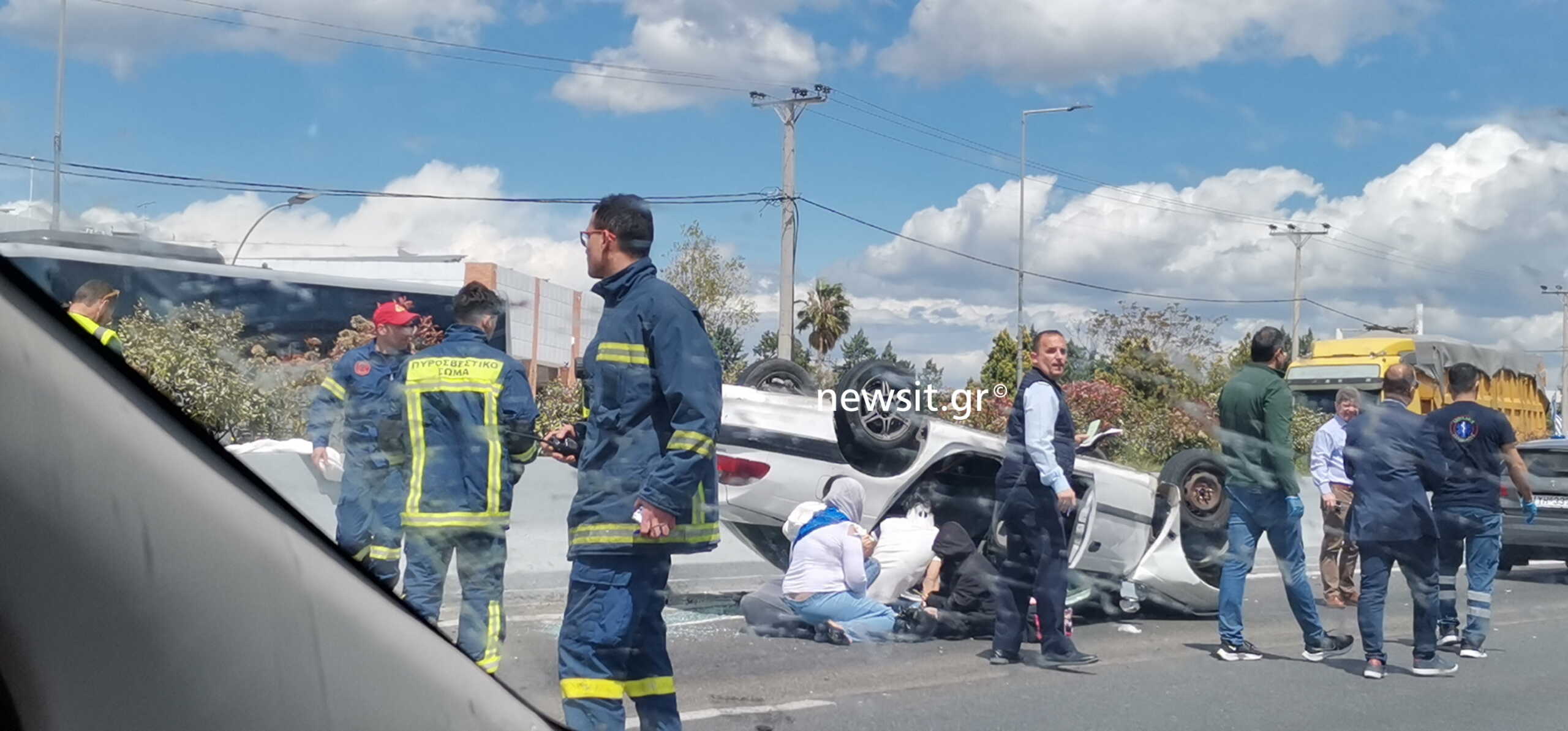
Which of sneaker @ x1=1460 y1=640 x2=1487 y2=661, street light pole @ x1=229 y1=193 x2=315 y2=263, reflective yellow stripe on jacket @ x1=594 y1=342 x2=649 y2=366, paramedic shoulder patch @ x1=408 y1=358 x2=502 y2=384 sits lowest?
sneaker @ x1=1460 y1=640 x2=1487 y2=661

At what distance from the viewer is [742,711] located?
252 centimetres

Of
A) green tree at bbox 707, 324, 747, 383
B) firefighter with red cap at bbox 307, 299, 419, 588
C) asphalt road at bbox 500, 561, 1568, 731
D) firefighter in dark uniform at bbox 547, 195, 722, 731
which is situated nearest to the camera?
firefighter with red cap at bbox 307, 299, 419, 588

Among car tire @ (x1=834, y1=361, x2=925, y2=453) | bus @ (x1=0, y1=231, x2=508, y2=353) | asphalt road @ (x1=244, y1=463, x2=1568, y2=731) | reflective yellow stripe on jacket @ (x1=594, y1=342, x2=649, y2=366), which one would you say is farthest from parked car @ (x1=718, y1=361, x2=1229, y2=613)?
bus @ (x1=0, y1=231, x2=508, y2=353)

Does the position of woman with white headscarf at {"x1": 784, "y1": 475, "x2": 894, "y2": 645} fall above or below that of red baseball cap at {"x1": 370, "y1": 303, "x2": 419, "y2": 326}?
below

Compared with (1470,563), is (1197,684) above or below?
Result: below

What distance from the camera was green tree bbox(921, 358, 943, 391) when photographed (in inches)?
87.5

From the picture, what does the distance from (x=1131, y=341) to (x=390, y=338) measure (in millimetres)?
1455

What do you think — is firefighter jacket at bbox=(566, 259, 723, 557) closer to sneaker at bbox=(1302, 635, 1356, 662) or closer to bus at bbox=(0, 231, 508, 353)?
bus at bbox=(0, 231, 508, 353)

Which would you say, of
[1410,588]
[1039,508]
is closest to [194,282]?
[1039,508]

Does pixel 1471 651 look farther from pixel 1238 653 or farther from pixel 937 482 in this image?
pixel 937 482

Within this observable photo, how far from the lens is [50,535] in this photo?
4.31 feet

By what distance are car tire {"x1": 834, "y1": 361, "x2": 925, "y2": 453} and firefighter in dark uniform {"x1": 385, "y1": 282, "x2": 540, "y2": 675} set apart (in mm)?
737

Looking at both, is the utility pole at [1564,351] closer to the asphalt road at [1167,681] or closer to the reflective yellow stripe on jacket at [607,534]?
the asphalt road at [1167,681]

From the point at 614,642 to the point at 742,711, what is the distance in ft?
2.35
